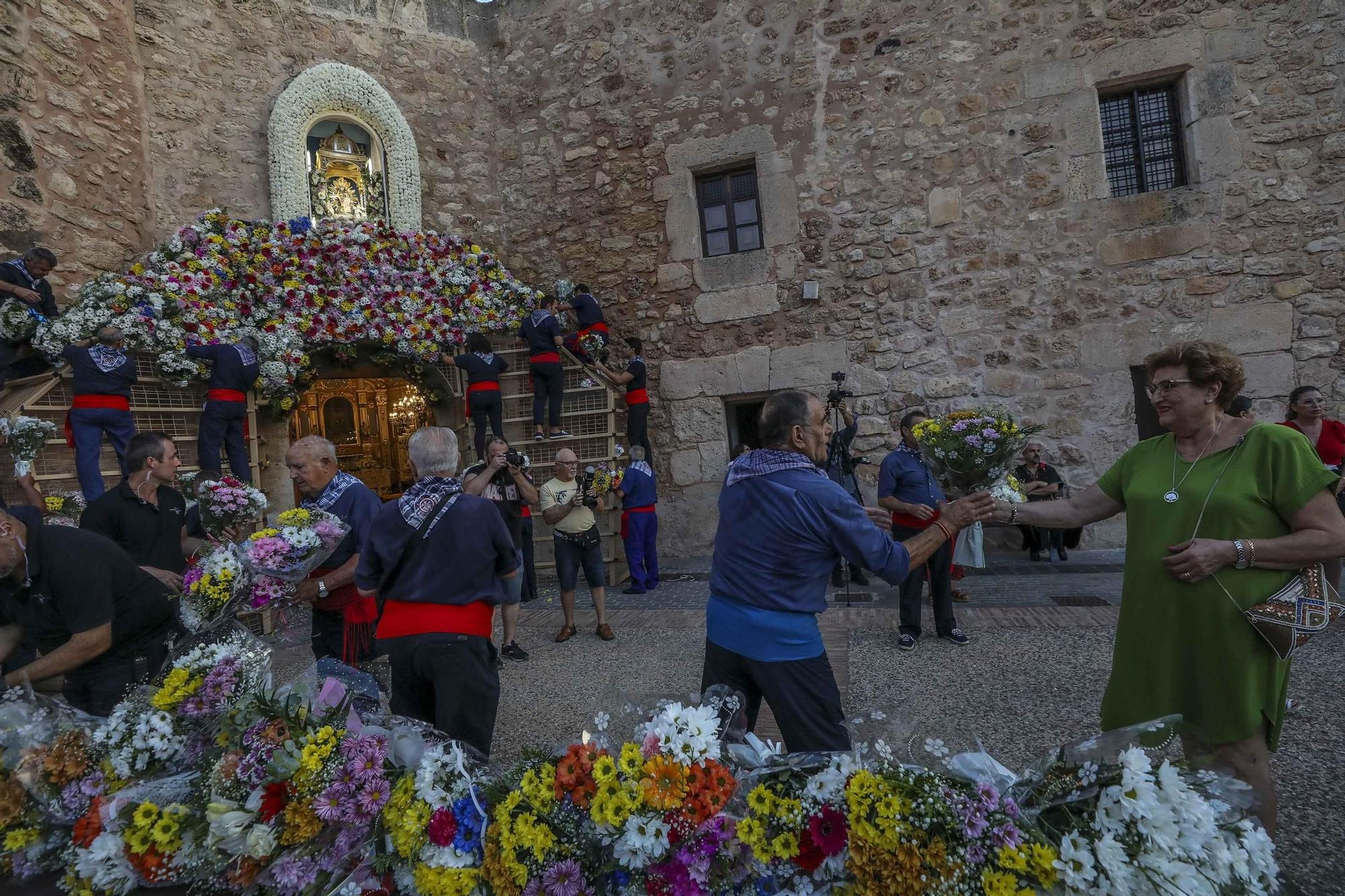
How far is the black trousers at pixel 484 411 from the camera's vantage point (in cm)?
885

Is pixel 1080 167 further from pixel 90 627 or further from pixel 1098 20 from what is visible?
pixel 90 627

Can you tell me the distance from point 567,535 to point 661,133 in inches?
251

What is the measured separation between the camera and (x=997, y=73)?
8.33 metres

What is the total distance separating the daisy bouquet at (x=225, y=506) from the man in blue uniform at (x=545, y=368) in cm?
534

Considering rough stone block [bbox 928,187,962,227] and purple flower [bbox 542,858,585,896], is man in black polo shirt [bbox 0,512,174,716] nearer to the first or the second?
purple flower [bbox 542,858,585,896]

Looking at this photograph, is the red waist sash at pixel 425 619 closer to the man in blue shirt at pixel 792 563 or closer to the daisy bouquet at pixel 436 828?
the daisy bouquet at pixel 436 828

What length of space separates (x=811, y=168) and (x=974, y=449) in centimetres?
751

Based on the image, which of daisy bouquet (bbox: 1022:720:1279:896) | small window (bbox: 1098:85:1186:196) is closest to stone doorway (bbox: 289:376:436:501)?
small window (bbox: 1098:85:1186:196)

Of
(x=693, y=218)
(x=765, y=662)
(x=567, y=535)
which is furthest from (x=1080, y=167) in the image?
(x=765, y=662)

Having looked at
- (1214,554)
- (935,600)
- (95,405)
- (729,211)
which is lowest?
(935,600)

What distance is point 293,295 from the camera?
344 inches

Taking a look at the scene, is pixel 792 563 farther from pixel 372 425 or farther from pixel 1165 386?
pixel 372 425

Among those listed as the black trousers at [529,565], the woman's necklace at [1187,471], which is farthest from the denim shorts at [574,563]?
the woman's necklace at [1187,471]

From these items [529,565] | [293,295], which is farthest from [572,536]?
[293,295]
